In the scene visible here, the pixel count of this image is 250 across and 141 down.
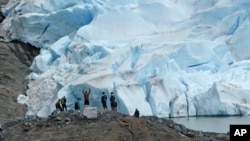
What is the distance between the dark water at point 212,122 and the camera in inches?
454

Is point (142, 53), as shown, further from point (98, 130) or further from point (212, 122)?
point (98, 130)

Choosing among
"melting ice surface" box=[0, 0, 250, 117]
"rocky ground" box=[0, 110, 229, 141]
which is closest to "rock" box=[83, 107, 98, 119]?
"rocky ground" box=[0, 110, 229, 141]

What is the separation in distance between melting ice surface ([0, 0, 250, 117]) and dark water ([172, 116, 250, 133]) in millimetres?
503

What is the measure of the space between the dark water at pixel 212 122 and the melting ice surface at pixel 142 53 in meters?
0.50

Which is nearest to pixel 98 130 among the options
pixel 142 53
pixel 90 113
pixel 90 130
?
pixel 90 130

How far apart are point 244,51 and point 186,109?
10.7 feet

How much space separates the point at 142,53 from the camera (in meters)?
15.7

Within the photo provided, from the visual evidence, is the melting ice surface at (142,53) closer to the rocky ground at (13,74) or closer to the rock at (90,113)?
the rocky ground at (13,74)

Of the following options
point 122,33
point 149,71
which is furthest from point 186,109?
point 122,33

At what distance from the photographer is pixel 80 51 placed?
1630 centimetres

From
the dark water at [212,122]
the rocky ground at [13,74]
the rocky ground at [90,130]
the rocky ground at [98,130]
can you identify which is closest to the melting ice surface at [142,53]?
the rocky ground at [13,74]

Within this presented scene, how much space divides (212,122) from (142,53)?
3743mm

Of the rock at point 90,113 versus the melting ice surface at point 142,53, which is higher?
the melting ice surface at point 142,53

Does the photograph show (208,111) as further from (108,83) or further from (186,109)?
(108,83)
